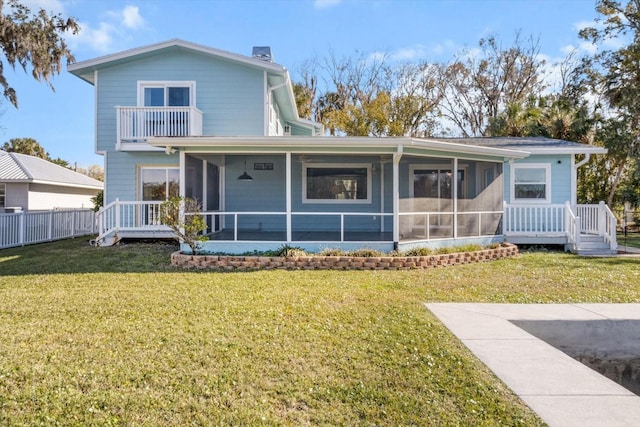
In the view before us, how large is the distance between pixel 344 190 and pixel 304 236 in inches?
102

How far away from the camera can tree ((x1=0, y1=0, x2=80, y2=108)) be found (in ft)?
48.1

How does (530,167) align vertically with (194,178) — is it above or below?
above

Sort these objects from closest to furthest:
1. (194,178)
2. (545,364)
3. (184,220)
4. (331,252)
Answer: (545,364)
(331,252)
(184,220)
(194,178)

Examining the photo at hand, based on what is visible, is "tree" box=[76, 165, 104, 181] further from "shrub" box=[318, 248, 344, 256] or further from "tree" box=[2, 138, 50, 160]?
"shrub" box=[318, 248, 344, 256]

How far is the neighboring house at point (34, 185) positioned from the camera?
61.2 feet

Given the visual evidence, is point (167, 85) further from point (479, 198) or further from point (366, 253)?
point (479, 198)

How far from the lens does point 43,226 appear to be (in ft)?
47.0

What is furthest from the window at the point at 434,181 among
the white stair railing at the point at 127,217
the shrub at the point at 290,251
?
the white stair railing at the point at 127,217

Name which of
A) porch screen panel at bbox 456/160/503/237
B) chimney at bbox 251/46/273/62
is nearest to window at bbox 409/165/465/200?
porch screen panel at bbox 456/160/503/237

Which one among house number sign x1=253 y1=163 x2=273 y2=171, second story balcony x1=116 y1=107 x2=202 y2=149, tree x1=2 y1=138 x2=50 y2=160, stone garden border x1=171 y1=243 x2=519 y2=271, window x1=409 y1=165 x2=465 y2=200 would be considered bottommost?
stone garden border x1=171 y1=243 x2=519 y2=271

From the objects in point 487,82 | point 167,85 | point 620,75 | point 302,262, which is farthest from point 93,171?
point 620,75

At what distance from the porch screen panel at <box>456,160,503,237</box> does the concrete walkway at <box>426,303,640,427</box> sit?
5005 millimetres

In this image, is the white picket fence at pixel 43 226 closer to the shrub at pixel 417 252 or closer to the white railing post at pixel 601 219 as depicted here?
the shrub at pixel 417 252

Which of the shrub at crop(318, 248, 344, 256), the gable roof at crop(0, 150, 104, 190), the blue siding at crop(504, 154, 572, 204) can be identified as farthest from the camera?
the gable roof at crop(0, 150, 104, 190)
